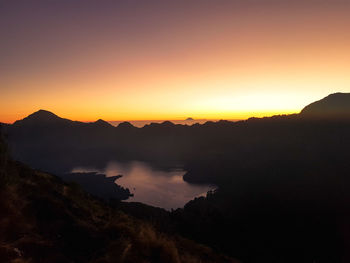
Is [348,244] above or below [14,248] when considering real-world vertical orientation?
below

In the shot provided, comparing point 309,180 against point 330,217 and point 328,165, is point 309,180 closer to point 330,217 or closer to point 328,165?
point 328,165

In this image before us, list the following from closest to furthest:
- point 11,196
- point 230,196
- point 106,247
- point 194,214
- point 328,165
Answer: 1. point 106,247
2. point 11,196
3. point 194,214
4. point 230,196
5. point 328,165

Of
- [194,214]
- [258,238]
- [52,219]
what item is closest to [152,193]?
[194,214]

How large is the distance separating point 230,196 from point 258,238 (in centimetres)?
6431

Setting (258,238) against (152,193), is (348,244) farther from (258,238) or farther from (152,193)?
(152,193)

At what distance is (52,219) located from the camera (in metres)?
7.60

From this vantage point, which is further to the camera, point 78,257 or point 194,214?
point 194,214

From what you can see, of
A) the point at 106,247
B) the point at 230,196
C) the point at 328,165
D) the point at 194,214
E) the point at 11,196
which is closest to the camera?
the point at 106,247

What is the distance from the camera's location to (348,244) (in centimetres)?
8931

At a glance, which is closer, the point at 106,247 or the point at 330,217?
the point at 106,247

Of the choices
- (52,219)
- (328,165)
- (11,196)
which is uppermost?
(11,196)

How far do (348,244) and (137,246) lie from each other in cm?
11129

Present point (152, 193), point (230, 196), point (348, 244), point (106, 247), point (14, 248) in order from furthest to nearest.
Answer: point (152, 193), point (230, 196), point (348, 244), point (106, 247), point (14, 248)

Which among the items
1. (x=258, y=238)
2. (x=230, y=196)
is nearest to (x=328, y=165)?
(x=230, y=196)
